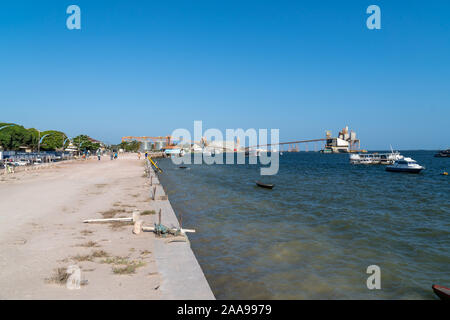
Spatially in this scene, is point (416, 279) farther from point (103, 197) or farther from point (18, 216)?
point (103, 197)

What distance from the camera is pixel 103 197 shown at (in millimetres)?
18359

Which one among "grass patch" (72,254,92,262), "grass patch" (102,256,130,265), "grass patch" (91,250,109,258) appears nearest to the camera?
"grass patch" (102,256,130,265)

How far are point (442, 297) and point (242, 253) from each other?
227 inches

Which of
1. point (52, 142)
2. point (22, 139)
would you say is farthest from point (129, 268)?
point (52, 142)

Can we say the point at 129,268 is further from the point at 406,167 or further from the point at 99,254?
the point at 406,167

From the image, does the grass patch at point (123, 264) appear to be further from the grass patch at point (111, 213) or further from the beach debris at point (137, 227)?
the grass patch at point (111, 213)

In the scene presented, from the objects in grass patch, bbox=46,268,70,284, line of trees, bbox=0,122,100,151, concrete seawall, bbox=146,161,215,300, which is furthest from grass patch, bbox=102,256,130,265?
line of trees, bbox=0,122,100,151

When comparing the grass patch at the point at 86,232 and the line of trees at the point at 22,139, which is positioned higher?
the line of trees at the point at 22,139

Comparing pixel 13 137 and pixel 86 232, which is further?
pixel 13 137

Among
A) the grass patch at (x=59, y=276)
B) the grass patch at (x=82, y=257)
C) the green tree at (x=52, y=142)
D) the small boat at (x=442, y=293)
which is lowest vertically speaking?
the small boat at (x=442, y=293)

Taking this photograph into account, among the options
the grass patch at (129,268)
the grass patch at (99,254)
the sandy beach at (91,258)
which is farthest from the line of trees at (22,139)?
the grass patch at (129,268)

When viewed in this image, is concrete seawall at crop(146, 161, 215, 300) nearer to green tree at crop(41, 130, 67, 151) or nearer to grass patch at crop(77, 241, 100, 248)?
grass patch at crop(77, 241, 100, 248)

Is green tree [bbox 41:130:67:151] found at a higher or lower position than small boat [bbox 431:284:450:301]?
higher

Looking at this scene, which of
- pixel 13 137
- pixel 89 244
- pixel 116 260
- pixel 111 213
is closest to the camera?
pixel 116 260
